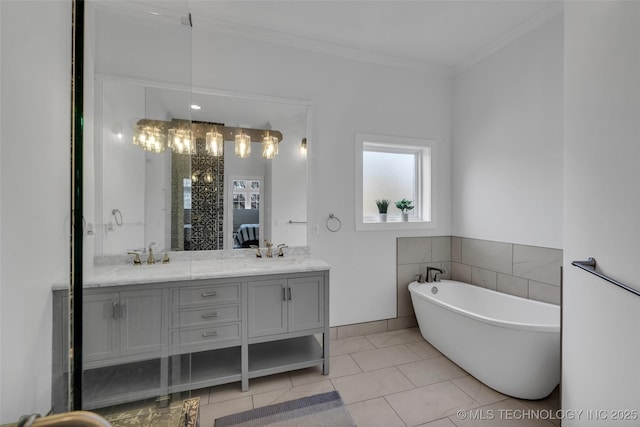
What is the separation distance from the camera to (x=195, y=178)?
7.32ft

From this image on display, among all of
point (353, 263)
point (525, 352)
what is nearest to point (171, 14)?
point (353, 263)

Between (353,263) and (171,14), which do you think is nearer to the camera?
(171,14)

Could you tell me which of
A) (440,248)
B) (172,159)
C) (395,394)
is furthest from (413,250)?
(172,159)

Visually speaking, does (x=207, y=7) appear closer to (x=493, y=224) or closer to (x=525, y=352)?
(x=493, y=224)

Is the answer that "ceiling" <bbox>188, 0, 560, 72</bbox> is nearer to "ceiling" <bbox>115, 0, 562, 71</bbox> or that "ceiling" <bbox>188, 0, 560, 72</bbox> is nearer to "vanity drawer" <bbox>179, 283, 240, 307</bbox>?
"ceiling" <bbox>115, 0, 562, 71</bbox>

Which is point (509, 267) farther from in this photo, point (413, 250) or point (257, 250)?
point (257, 250)

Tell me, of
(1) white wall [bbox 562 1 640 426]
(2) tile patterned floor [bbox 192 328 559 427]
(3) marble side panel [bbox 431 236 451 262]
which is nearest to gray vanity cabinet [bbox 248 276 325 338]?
(2) tile patterned floor [bbox 192 328 559 427]

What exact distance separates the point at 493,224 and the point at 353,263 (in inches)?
56.1

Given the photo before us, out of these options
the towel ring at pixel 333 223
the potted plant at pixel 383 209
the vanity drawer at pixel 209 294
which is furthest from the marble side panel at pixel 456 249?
the vanity drawer at pixel 209 294

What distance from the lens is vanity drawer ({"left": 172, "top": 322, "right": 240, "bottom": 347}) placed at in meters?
1.75

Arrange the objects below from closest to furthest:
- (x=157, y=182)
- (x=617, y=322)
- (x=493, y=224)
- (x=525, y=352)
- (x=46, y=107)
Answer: (x=617, y=322) < (x=46, y=107) < (x=525, y=352) < (x=157, y=182) < (x=493, y=224)

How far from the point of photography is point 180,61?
79.1 inches

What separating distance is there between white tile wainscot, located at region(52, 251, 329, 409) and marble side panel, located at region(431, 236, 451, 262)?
1.53 meters

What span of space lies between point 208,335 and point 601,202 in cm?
228
